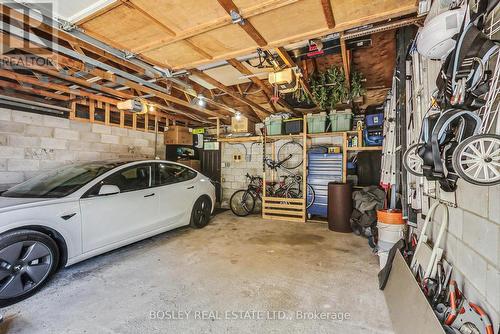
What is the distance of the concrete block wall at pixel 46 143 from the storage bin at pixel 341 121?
4505mm

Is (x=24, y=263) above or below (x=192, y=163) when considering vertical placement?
below

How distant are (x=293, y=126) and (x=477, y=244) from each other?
3741 mm

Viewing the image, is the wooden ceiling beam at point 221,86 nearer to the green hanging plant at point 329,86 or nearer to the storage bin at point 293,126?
the storage bin at point 293,126


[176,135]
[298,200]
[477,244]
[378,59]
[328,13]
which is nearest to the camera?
[477,244]

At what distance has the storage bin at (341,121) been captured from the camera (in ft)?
13.8

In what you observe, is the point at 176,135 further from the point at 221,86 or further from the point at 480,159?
the point at 480,159

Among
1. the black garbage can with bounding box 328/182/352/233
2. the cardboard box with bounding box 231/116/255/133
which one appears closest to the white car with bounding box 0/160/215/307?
the cardboard box with bounding box 231/116/255/133

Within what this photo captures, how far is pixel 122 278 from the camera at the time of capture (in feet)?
7.36

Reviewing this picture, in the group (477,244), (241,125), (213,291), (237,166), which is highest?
(241,125)

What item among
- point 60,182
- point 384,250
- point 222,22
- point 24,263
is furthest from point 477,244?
point 60,182

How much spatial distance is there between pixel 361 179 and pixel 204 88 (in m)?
3.38

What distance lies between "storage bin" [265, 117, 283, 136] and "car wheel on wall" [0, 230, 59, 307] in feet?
12.9

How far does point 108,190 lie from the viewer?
8.04 ft

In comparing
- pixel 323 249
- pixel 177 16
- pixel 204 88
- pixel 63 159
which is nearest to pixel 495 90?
pixel 177 16
